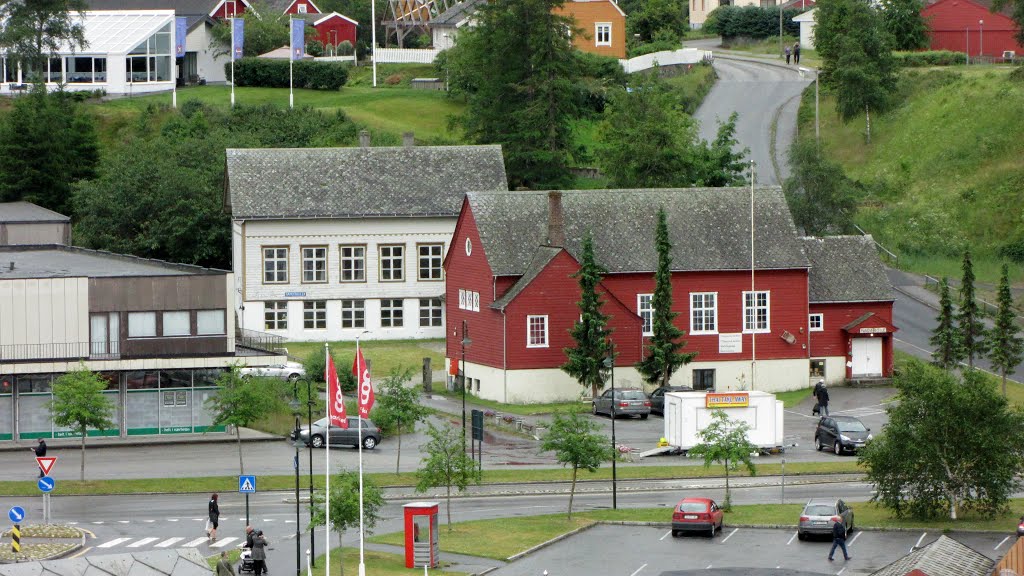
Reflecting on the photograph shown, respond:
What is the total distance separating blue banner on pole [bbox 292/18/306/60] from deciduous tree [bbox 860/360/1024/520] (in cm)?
7213

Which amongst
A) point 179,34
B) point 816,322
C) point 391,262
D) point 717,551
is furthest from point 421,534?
point 179,34

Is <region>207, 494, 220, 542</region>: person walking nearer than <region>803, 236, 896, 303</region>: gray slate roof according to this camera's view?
Yes

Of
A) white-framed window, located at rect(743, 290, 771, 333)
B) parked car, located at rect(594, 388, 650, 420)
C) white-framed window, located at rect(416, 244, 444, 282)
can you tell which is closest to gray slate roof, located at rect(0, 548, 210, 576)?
parked car, located at rect(594, 388, 650, 420)

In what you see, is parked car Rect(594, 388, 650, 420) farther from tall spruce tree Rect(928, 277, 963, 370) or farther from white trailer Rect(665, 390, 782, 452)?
tall spruce tree Rect(928, 277, 963, 370)

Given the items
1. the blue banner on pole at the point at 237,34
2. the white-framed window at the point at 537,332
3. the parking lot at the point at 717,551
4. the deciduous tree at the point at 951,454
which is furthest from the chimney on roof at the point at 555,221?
the blue banner on pole at the point at 237,34

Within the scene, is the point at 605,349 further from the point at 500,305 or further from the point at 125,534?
the point at 125,534

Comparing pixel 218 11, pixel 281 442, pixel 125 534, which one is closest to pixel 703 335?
pixel 281 442

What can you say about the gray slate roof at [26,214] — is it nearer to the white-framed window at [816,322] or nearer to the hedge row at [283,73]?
the hedge row at [283,73]

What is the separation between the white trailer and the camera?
224 feet

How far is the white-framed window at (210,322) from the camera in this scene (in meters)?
71.3

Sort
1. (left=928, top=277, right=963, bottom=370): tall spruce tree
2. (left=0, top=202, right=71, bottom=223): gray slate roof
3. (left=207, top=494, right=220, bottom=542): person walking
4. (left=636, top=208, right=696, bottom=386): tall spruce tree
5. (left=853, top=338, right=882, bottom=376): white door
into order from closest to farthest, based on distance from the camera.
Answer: (left=207, top=494, right=220, bottom=542): person walking
(left=928, top=277, right=963, bottom=370): tall spruce tree
(left=636, top=208, right=696, bottom=386): tall spruce tree
(left=853, top=338, right=882, bottom=376): white door
(left=0, top=202, right=71, bottom=223): gray slate roof

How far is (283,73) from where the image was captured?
128 metres

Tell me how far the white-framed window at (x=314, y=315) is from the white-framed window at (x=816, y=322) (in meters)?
25.2

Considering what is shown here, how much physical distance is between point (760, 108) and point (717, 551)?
78816mm
